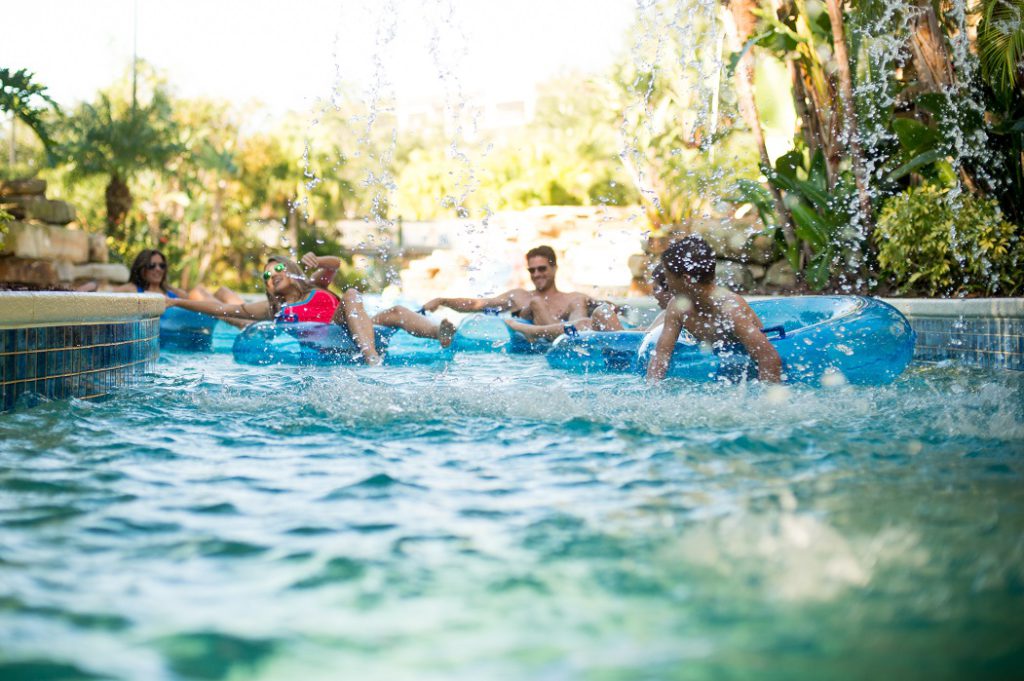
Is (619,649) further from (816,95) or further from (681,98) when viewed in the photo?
(681,98)

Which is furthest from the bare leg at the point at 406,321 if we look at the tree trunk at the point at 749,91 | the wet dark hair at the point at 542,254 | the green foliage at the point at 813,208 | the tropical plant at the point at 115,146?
the tropical plant at the point at 115,146

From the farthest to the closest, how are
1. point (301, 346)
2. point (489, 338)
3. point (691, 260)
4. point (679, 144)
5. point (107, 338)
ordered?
point (679, 144) → point (489, 338) → point (301, 346) → point (107, 338) → point (691, 260)

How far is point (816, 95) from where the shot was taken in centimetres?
908

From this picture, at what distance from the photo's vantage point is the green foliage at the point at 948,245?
6.92 metres

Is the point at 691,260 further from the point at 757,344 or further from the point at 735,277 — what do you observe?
the point at 735,277

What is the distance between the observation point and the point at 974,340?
19.7 feet

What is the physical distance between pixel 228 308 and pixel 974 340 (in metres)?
5.31

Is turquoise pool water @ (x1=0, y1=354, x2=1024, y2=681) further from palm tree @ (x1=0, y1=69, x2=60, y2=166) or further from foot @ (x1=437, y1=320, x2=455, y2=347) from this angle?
palm tree @ (x1=0, y1=69, x2=60, y2=166)

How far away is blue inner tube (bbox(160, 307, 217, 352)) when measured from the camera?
335 inches

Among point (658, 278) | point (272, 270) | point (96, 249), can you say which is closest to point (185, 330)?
point (272, 270)

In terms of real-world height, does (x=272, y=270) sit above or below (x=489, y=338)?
above

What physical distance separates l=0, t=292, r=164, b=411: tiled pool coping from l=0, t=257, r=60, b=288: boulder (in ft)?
17.5

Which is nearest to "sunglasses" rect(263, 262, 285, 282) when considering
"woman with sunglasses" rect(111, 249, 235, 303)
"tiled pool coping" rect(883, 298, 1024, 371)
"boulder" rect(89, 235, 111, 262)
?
"woman with sunglasses" rect(111, 249, 235, 303)

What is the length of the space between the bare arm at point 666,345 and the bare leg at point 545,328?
1911mm
